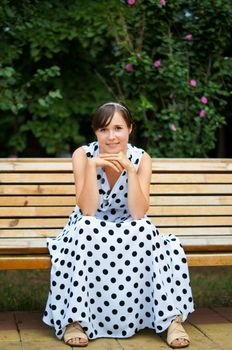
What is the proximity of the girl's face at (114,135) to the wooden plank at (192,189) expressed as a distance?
80 cm

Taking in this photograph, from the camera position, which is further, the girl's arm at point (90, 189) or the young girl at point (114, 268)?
the girl's arm at point (90, 189)

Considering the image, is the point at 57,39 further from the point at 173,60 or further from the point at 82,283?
the point at 82,283

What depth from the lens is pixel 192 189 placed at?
5.02 m

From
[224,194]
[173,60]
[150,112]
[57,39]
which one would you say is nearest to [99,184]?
[224,194]

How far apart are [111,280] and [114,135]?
783 mm

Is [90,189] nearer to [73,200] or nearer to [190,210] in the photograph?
[73,200]

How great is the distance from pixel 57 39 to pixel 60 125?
84cm

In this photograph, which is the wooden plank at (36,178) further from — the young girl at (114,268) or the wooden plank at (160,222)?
the young girl at (114,268)

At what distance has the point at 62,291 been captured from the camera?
4043 mm

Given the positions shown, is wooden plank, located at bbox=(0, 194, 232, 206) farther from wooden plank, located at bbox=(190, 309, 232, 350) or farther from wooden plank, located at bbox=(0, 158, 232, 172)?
wooden plank, located at bbox=(190, 309, 232, 350)

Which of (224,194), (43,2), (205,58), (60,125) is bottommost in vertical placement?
(224,194)

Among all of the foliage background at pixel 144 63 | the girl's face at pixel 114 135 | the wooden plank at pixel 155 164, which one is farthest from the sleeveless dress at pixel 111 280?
the foliage background at pixel 144 63

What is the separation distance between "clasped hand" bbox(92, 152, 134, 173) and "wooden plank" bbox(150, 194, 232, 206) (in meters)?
0.83

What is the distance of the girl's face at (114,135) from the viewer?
4.17m
